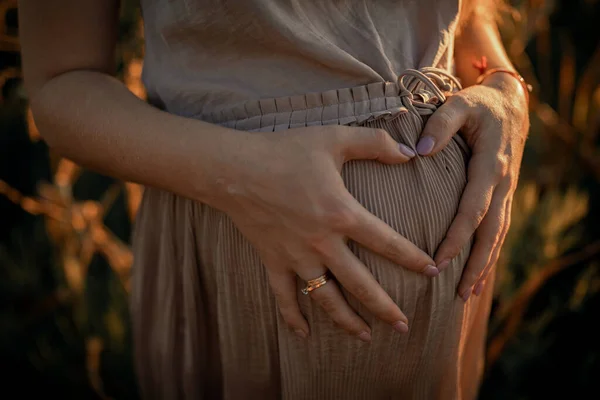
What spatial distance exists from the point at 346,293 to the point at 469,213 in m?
0.19

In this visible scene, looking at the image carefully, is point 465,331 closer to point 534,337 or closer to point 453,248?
point 453,248

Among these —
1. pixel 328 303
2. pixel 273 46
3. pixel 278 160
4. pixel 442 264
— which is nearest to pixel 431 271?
pixel 442 264

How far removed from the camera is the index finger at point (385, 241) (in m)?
0.59

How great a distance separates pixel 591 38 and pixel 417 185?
2.45 meters

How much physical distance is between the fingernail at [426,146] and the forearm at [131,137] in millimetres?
229

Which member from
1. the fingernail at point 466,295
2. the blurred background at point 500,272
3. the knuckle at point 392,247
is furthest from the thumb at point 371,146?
the blurred background at point 500,272

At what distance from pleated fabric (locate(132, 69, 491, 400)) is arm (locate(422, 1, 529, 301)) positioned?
0.02 m

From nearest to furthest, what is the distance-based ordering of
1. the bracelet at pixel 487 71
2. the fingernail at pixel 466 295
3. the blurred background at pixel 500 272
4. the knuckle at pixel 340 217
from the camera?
the knuckle at pixel 340 217 < the fingernail at pixel 466 295 < the bracelet at pixel 487 71 < the blurred background at pixel 500 272

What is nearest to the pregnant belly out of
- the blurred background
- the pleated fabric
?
the pleated fabric

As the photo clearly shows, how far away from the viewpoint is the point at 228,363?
76 centimetres

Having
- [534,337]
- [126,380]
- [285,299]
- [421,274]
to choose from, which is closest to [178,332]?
[285,299]

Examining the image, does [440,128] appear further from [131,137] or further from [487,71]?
[131,137]

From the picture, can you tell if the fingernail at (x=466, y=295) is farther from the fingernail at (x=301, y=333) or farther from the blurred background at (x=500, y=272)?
the blurred background at (x=500, y=272)

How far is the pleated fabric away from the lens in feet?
2.15
